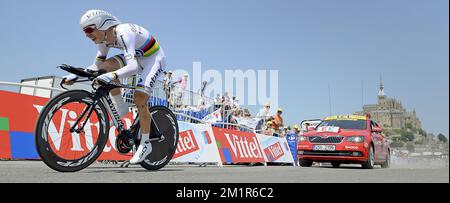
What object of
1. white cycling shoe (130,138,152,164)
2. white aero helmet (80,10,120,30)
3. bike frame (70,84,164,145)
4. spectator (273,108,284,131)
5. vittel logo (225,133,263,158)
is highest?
white aero helmet (80,10,120,30)

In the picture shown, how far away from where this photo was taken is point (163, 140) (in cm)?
645

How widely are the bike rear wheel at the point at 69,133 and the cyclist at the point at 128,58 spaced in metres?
0.36

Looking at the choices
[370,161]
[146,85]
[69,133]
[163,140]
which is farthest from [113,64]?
[370,161]

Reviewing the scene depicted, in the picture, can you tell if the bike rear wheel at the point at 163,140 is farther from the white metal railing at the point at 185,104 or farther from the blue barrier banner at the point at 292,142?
the blue barrier banner at the point at 292,142

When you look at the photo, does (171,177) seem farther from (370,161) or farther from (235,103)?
(235,103)

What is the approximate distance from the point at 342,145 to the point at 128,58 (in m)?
7.66

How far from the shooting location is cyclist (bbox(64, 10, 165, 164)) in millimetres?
5270

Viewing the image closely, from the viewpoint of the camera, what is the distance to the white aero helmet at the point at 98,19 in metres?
5.17

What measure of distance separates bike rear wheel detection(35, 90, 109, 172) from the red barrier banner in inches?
243

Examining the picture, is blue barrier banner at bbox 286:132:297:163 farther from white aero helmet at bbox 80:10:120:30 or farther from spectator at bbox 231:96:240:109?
white aero helmet at bbox 80:10:120:30

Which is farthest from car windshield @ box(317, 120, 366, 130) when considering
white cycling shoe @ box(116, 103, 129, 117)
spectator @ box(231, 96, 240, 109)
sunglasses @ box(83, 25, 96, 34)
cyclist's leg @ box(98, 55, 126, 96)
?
sunglasses @ box(83, 25, 96, 34)
